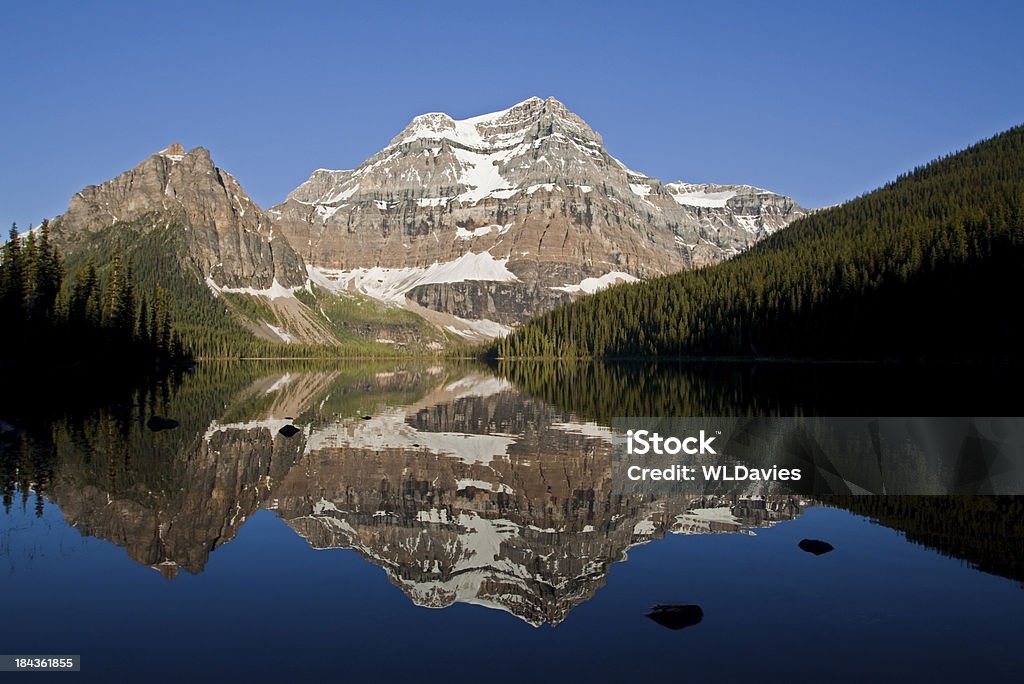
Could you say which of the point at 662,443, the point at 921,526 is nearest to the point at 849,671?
the point at 921,526

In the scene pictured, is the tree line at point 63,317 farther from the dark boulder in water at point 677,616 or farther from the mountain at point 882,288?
the mountain at point 882,288

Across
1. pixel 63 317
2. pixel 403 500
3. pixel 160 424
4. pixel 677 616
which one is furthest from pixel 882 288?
pixel 677 616

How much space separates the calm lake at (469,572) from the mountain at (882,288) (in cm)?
9522

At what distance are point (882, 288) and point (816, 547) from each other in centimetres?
11729

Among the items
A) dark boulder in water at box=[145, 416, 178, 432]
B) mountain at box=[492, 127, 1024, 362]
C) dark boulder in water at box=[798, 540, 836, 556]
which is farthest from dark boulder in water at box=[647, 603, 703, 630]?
mountain at box=[492, 127, 1024, 362]

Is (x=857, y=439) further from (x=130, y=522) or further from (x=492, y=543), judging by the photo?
(x=130, y=522)

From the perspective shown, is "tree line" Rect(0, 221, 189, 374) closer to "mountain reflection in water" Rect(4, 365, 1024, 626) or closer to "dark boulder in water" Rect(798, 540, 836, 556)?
"mountain reflection in water" Rect(4, 365, 1024, 626)

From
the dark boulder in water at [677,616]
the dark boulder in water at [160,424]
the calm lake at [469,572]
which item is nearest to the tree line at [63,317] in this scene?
the dark boulder in water at [160,424]

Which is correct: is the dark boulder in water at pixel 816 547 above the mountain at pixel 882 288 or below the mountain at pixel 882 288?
below

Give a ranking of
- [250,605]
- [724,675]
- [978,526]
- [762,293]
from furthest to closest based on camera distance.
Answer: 1. [762,293]
2. [978,526]
3. [250,605]
4. [724,675]

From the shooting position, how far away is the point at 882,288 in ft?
415

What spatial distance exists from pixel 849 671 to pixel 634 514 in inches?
510

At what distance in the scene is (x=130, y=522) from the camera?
81.3ft

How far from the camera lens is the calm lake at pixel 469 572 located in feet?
48.5
